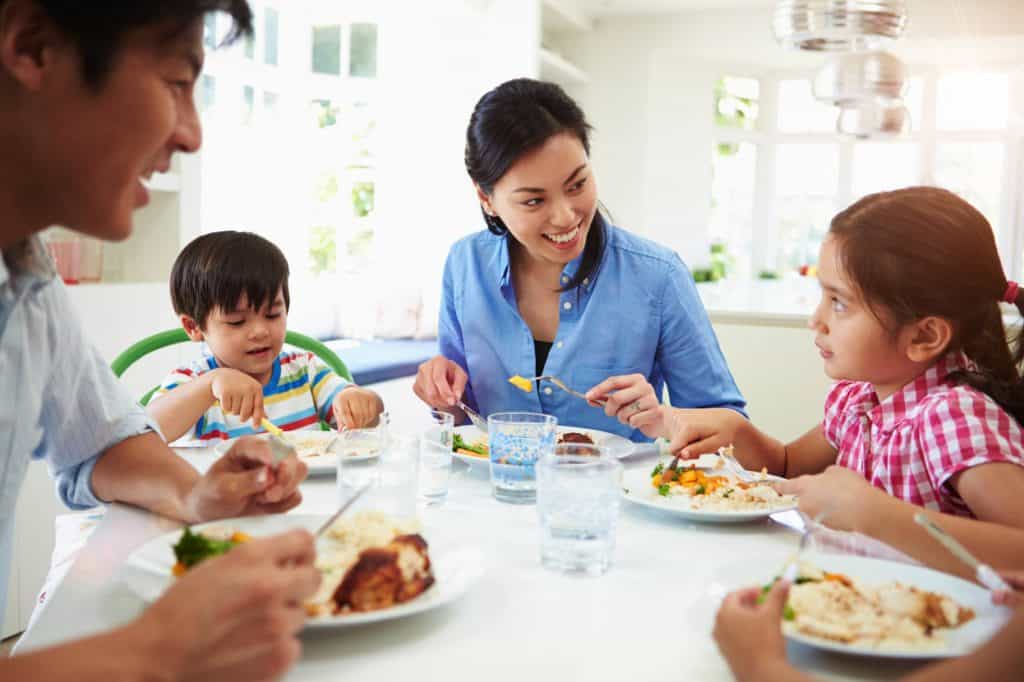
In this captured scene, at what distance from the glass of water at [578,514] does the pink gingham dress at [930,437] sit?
0.47 meters

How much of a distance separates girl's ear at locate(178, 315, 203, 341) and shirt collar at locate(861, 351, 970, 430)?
1.36 meters

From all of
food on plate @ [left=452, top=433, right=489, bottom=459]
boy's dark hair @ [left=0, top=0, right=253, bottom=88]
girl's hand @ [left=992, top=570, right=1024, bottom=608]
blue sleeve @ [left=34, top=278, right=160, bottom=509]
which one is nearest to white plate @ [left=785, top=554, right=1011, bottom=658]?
girl's hand @ [left=992, top=570, right=1024, bottom=608]

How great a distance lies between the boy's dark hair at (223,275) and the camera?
186 centimetres

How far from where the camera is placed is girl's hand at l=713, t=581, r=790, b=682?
28.6 inches

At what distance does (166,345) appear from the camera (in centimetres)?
203

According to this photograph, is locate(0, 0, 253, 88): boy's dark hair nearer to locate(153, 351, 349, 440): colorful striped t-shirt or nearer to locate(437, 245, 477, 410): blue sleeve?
locate(153, 351, 349, 440): colorful striped t-shirt

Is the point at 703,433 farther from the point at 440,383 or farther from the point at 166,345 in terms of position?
the point at 166,345

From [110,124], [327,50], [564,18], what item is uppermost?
[564,18]

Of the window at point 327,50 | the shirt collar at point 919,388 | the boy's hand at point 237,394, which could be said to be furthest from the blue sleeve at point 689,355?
the window at point 327,50

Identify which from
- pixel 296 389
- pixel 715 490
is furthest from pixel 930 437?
pixel 296 389

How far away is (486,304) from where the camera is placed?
81.6 inches

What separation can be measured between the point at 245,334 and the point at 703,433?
95 centimetres

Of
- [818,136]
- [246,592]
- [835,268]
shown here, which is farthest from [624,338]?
[818,136]

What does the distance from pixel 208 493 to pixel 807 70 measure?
25.2 feet
